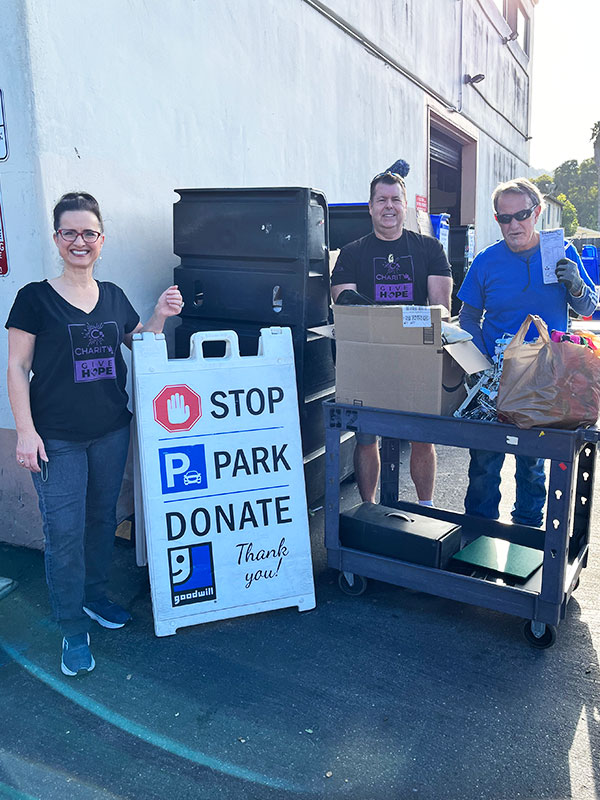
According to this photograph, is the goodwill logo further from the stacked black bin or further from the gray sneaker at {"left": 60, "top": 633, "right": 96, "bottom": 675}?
the stacked black bin

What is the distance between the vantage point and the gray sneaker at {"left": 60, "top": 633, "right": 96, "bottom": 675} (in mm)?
2656

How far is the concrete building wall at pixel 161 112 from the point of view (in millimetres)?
3182

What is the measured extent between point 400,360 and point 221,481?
0.97 meters

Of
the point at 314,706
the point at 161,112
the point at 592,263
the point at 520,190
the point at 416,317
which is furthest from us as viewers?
the point at 592,263

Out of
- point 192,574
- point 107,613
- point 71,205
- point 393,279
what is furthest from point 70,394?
point 393,279

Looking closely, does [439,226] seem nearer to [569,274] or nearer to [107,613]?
[569,274]

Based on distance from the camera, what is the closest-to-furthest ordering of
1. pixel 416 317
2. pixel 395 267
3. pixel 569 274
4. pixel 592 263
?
pixel 416 317
pixel 569 274
pixel 395 267
pixel 592 263

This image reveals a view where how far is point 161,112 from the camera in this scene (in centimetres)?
384

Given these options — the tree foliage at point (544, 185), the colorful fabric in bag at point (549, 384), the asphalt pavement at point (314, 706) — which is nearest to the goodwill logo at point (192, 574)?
the asphalt pavement at point (314, 706)

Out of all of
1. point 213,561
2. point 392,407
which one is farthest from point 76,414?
point 392,407

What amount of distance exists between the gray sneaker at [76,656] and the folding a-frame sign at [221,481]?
31cm

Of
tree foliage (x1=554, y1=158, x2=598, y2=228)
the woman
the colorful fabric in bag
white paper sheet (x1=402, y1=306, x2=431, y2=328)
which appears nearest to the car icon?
the woman

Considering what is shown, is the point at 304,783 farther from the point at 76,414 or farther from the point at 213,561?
the point at 76,414

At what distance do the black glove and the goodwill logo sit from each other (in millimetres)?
1980
